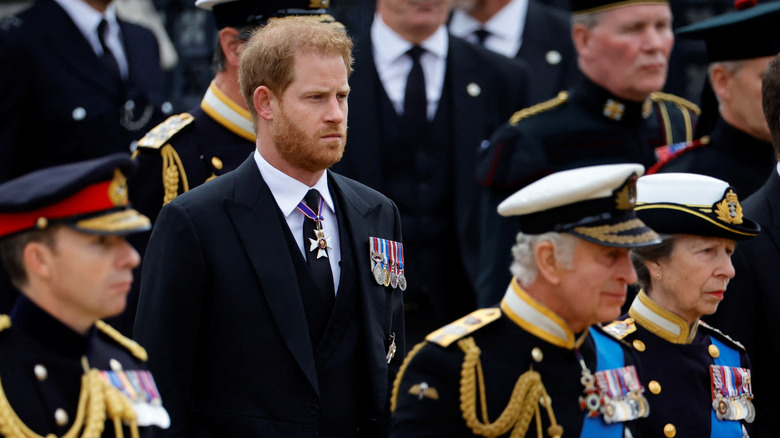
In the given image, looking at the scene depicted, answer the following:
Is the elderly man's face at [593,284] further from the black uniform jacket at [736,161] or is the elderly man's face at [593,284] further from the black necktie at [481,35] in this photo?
the black necktie at [481,35]

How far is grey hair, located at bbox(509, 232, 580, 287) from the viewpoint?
15.9ft

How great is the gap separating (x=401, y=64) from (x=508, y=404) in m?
3.52

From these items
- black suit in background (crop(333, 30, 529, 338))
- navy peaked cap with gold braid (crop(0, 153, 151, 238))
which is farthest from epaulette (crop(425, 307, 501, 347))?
black suit in background (crop(333, 30, 529, 338))

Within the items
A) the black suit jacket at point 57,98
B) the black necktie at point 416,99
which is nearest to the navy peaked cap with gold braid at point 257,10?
the black necktie at point 416,99

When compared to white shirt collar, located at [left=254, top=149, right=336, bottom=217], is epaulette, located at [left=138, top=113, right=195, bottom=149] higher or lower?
higher

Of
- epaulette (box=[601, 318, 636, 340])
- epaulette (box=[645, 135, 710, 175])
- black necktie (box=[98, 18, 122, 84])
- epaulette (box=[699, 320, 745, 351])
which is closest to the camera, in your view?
epaulette (box=[601, 318, 636, 340])

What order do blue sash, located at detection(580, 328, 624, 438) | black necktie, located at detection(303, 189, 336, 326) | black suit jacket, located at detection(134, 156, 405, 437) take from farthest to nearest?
black necktie, located at detection(303, 189, 336, 326) < black suit jacket, located at detection(134, 156, 405, 437) < blue sash, located at detection(580, 328, 624, 438)

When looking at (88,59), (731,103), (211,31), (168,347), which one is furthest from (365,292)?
(211,31)

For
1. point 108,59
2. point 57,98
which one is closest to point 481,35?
point 108,59

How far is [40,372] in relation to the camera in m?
4.36

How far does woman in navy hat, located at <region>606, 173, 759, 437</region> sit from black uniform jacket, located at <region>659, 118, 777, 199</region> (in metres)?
1.42

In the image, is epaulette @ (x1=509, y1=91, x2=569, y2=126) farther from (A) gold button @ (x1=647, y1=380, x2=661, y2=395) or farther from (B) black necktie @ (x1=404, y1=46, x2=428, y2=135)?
(A) gold button @ (x1=647, y1=380, x2=661, y2=395)

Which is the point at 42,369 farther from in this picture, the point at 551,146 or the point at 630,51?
the point at 630,51

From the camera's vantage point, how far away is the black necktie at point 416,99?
7.84m
